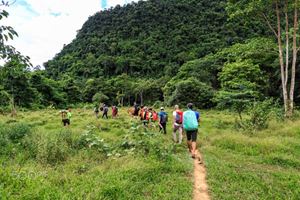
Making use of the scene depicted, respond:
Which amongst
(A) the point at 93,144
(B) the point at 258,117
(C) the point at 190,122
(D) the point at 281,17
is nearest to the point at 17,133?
(A) the point at 93,144

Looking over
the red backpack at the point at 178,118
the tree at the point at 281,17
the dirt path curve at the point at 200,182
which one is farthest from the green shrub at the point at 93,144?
the tree at the point at 281,17

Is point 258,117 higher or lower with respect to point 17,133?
higher

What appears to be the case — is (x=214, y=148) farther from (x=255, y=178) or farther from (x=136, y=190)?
(x=136, y=190)

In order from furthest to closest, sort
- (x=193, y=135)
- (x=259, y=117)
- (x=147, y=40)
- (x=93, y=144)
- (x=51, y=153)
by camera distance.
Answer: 1. (x=147, y=40)
2. (x=259, y=117)
3. (x=93, y=144)
4. (x=193, y=135)
5. (x=51, y=153)

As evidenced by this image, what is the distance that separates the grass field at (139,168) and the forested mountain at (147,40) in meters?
76.6

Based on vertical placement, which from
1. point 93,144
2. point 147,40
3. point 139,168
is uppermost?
point 147,40

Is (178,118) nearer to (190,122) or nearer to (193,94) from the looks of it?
(190,122)

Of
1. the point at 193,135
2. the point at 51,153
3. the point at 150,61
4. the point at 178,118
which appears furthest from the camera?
the point at 150,61

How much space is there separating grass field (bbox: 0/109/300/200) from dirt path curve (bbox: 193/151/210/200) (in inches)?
6.0

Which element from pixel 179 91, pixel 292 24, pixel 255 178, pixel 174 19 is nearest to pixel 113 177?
pixel 255 178

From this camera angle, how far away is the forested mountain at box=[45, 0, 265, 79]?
3777 inches

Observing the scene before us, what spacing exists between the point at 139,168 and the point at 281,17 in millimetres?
15890

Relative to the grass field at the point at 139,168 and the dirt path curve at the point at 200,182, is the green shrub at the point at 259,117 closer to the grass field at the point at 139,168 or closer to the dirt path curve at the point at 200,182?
the grass field at the point at 139,168

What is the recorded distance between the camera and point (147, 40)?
112375 mm
